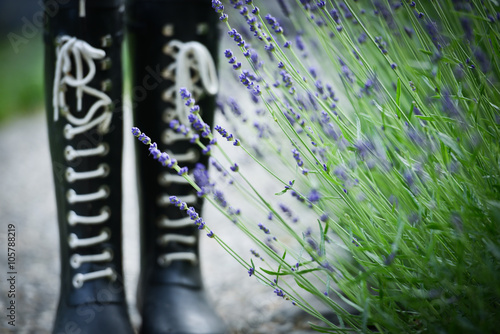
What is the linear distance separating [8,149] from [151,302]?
161 cm

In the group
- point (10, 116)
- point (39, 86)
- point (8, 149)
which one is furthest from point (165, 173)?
point (39, 86)

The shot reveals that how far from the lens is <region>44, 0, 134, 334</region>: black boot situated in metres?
0.86

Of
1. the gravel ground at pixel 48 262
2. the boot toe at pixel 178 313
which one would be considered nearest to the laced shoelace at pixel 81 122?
the boot toe at pixel 178 313

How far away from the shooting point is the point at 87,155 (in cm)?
91

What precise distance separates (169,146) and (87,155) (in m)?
0.16

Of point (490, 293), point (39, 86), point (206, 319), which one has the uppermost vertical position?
point (39, 86)

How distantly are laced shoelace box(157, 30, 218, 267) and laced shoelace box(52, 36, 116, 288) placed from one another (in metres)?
0.12

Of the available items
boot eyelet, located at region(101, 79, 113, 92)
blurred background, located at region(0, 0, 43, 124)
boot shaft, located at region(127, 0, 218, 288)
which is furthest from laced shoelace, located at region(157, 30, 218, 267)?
blurred background, located at region(0, 0, 43, 124)

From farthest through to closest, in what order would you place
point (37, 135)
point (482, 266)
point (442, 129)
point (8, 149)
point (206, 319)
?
point (37, 135) < point (8, 149) < point (206, 319) < point (442, 129) < point (482, 266)

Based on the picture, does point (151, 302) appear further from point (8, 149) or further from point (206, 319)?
point (8, 149)

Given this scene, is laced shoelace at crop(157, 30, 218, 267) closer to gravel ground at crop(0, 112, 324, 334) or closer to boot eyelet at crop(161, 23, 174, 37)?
boot eyelet at crop(161, 23, 174, 37)

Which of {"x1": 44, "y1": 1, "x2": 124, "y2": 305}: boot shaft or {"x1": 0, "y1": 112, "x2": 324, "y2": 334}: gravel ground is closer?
{"x1": 44, "y1": 1, "x2": 124, "y2": 305}: boot shaft

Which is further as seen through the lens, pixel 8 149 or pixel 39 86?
pixel 39 86

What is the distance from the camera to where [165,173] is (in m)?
1.02
